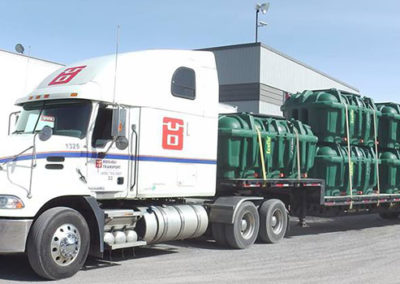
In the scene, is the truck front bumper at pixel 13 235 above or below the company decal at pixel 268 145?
below

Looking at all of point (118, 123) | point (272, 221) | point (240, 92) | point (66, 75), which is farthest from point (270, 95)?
point (118, 123)

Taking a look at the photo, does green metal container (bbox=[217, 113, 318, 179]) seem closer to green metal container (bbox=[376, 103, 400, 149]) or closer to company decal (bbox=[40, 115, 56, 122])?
green metal container (bbox=[376, 103, 400, 149])

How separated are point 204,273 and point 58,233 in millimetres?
2346

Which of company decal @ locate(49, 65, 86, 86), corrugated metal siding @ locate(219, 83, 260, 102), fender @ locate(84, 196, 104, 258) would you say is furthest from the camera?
corrugated metal siding @ locate(219, 83, 260, 102)

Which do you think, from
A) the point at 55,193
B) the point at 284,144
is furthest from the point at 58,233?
the point at 284,144

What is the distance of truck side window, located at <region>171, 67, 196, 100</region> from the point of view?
9.34 metres

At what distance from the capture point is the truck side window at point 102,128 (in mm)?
7895

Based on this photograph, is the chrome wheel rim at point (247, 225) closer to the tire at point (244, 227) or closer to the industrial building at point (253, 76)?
the tire at point (244, 227)

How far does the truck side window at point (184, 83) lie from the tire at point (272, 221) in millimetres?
3221

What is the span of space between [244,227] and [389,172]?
6140 mm

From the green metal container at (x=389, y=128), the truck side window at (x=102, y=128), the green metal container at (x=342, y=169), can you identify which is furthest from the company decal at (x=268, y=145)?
the green metal container at (x=389, y=128)

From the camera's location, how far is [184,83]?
9.57 metres

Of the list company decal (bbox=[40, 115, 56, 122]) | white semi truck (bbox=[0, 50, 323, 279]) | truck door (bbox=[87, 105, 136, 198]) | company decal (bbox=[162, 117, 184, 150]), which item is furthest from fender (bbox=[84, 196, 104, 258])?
company decal (bbox=[162, 117, 184, 150])

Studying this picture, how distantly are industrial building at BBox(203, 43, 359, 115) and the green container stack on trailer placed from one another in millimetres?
16046
